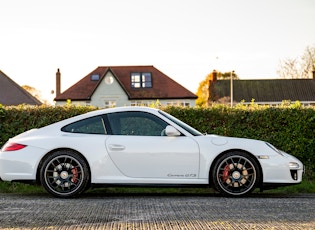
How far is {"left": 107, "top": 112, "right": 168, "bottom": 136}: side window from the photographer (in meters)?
9.33

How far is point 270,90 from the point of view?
8106 centimetres

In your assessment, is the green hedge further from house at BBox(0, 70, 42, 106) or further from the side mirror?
house at BBox(0, 70, 42, 106)

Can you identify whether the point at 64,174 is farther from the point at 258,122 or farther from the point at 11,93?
the point at 11,93

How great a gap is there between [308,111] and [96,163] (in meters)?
6.12

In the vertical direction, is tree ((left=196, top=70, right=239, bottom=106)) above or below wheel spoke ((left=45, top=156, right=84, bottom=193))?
above

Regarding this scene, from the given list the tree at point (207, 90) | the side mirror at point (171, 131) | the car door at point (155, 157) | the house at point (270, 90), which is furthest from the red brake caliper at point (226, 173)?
the tree at point (207, 90)

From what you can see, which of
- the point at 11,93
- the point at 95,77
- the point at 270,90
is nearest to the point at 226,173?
the point at 11,93

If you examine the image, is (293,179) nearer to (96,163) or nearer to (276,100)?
(96,163)

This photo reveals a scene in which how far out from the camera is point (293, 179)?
9.34 m

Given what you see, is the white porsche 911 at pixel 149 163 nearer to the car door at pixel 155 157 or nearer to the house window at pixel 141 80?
the car door at pixel 155 157

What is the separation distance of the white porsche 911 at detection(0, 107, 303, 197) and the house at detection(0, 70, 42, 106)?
46.2 meters

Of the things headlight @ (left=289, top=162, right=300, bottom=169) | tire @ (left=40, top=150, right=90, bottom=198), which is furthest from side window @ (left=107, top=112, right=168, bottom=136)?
headlight @ (left=289, top=162, right=300, bottom=169)

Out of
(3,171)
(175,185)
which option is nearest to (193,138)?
(175,185)

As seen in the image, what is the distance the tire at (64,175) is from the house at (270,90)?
225 ft
